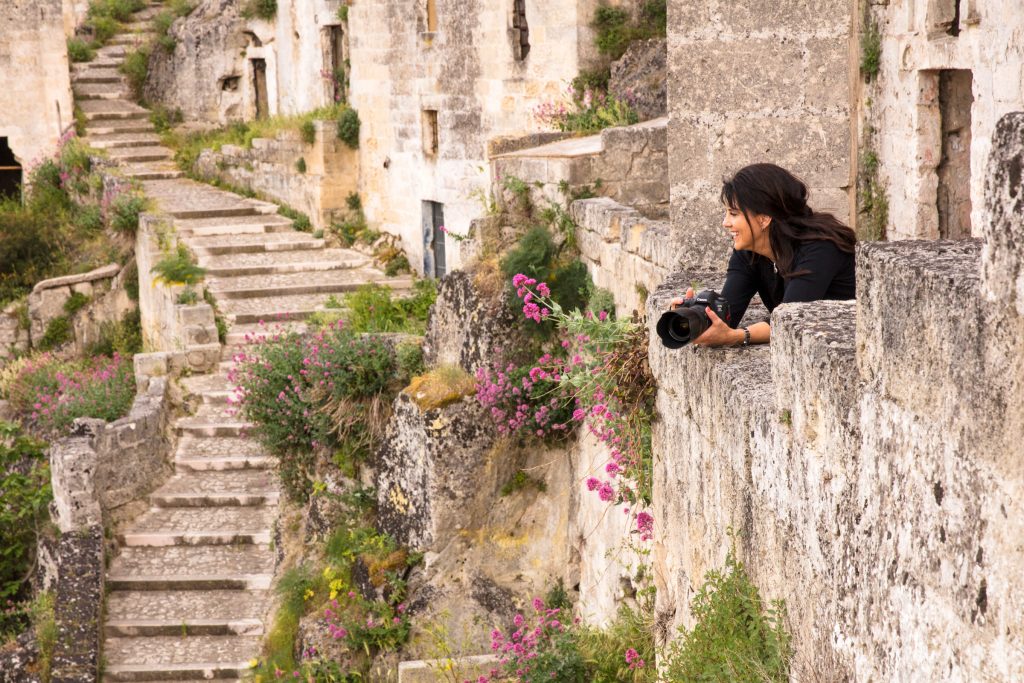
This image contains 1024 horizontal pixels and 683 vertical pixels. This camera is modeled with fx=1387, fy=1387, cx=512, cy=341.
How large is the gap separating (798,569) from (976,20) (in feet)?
17.7

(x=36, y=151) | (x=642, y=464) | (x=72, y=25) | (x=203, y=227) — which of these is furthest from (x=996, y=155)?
(x=72, y=25)

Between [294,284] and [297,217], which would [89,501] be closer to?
[294,284]

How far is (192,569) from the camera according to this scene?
1243 centimetres

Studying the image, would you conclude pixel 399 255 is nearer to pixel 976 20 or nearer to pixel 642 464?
pixel 976 20

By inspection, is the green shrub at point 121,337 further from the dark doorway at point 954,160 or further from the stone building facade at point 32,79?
the dark doorway at point 954,160

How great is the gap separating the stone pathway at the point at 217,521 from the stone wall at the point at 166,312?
26cm

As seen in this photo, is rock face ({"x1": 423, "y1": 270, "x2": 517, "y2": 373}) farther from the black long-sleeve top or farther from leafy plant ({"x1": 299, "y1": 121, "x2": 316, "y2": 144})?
leafy plant ({"x1": 299, "y1": 121, "x2": 316, "y2": 144})

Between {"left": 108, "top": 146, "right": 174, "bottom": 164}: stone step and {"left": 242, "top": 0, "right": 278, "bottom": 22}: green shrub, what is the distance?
2.86m

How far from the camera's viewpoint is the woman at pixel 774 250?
458cm

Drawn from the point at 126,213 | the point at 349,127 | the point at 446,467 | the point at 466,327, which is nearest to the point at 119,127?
the point at 126,213

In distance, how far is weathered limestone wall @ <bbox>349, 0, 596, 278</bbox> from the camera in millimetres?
15344

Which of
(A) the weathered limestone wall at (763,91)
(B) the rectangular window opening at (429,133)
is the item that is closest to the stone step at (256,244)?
(B) the rectangular window opening at (429,133)

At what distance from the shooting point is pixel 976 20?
805 cm

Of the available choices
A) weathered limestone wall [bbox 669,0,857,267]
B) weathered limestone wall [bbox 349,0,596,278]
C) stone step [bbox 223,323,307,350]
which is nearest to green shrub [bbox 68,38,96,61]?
weathered limestone wall [bbox 349,0,596,278]
